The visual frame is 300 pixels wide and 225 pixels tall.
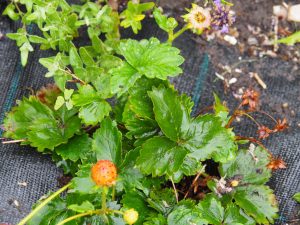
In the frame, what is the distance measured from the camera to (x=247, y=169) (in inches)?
66.3

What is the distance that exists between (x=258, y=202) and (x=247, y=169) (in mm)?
109

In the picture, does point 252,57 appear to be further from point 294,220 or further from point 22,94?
point 22,94

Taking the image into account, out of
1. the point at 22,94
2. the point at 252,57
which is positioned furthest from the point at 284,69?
the point at 22,94

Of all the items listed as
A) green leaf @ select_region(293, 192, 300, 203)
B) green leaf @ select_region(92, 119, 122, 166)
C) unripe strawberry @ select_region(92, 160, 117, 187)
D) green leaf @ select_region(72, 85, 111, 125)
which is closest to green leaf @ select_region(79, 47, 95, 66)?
green leaf @ select_region(72, 85, 111, 125)

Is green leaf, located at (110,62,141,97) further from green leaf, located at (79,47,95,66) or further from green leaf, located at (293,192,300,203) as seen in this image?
green leaf, located at (293,192,300,203)

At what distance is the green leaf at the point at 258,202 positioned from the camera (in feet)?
5.32

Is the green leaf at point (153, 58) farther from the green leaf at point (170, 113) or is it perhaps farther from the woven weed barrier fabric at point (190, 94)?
the woven weed barrier fabric at point (190, 94)

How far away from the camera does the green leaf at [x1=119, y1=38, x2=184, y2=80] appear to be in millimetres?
1540

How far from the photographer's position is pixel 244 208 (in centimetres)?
162

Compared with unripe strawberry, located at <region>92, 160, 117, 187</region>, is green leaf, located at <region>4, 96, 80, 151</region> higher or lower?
lower

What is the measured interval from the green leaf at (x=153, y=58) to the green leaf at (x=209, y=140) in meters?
0.17

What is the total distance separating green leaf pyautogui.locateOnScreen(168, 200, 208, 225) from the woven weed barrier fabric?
1.20ft

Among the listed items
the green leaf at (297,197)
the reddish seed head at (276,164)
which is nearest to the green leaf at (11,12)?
the reddish seed head at (276,164)

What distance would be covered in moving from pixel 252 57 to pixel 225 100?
22cm
